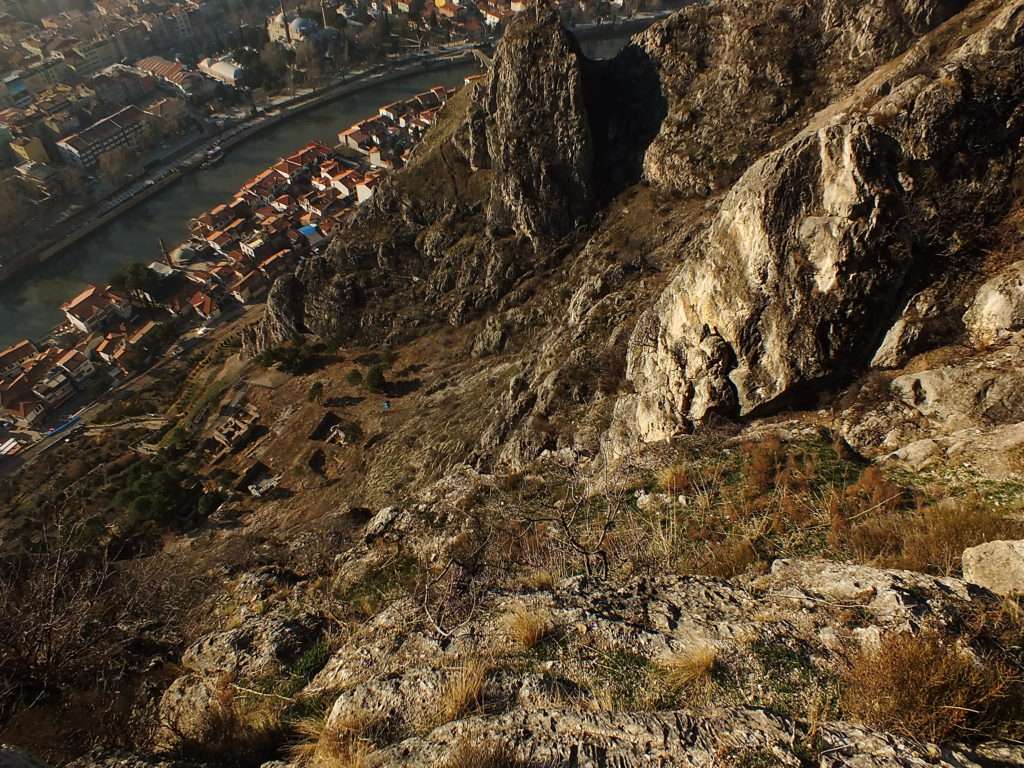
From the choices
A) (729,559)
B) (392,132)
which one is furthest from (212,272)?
(729,559)

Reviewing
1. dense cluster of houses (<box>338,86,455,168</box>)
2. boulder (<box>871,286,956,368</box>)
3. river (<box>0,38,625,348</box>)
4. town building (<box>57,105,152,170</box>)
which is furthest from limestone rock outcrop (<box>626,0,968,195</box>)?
town building (<box>57,105,152,170</box>)

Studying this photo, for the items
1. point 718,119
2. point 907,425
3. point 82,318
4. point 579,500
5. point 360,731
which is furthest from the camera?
point 82,318

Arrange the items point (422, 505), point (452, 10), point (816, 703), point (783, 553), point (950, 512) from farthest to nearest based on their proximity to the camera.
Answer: point (452, 10)
point (422, 505)
point (783, 553)
point (950, 512)
point (816, 703)

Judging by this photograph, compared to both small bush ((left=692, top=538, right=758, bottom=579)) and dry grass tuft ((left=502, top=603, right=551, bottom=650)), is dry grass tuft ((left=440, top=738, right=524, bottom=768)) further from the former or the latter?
small bush ((left=692, top=538, right=758, bottom=579))

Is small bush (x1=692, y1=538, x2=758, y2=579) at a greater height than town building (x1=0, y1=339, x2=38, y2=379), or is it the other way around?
small bush (x1=692, y1=538, x2=758, y2=579)

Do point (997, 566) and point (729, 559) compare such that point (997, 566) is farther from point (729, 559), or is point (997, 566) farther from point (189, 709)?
point (189, 709)

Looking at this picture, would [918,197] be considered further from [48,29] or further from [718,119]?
[48,29]

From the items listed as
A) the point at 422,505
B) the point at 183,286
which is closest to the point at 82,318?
the point at 183,286
